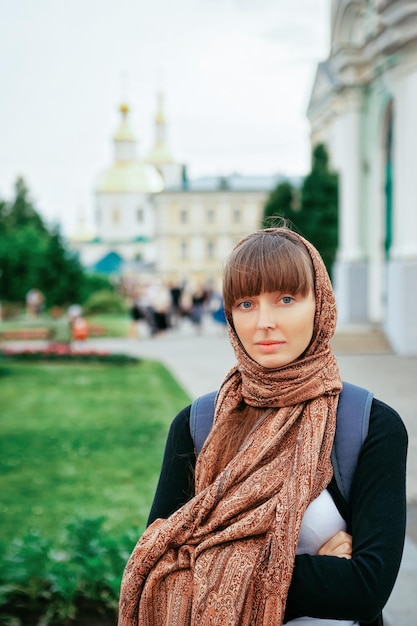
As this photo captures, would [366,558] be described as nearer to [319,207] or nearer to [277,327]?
[277,327]

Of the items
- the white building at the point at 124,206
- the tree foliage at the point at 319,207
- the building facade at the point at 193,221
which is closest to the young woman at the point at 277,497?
the tree foliage at the point at 319,207

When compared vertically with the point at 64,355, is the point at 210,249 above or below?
above

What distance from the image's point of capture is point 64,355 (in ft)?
58.9

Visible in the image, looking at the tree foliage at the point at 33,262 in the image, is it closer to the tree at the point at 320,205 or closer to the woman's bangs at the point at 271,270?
the tree at the point at 320,205

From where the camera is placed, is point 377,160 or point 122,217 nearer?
point 377,160

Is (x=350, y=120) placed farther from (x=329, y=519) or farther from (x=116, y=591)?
(x=329, y=519)

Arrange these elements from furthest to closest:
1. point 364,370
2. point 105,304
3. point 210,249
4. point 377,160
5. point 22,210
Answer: point 210,249, point 22,210, point 105,304, point 377,160, point 364,370

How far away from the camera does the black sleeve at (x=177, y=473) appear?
1970mm

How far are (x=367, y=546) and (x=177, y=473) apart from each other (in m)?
0.46

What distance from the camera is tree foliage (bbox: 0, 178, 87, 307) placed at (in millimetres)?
27859

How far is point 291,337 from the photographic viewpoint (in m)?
1.85

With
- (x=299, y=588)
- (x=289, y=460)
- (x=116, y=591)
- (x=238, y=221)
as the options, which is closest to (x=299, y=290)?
(x=289, y=460)

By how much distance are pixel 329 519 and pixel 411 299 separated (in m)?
14.6

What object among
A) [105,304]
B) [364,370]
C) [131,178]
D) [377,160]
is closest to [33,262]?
[105,304]
